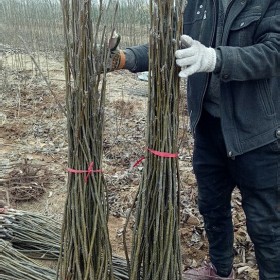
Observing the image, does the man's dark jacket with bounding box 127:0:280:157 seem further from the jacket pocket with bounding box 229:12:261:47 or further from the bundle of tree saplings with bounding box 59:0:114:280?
the bundle of tree saplings with bounding box 59:0:114:280

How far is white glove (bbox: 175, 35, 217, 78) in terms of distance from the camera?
63.1 inches

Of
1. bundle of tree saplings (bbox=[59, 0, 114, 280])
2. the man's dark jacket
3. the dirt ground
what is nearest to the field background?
the dirt ground

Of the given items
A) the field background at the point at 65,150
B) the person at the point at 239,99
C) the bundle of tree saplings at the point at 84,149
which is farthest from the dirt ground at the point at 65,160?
the bundle of tree saplings at the point at 84,149

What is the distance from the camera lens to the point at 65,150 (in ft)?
15.8

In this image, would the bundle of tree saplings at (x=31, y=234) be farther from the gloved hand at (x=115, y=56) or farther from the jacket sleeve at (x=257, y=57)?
the jacket sleeve at (x=257, y=57)

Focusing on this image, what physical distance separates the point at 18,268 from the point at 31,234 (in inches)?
15.0

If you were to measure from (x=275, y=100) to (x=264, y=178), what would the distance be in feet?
1.14

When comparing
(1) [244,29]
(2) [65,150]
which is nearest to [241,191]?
(1) [244,29]

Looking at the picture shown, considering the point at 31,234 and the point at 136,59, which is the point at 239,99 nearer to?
the point at 136,59

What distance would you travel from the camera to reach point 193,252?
9.53 ft

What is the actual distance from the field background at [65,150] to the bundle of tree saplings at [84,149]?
134 millimetres

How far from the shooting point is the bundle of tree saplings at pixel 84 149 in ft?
5.29

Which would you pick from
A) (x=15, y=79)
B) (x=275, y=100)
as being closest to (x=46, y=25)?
(x=15, y=79)

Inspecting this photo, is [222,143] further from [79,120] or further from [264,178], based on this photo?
[79,120]
